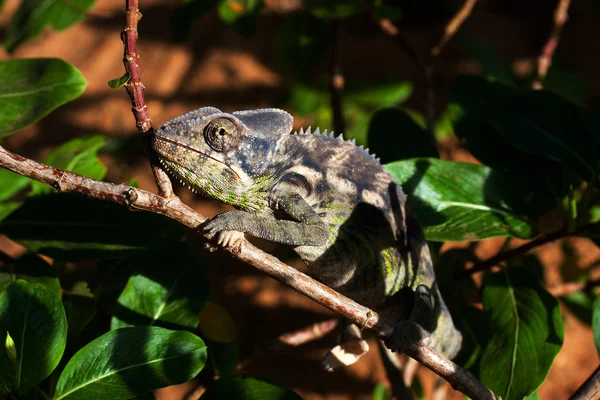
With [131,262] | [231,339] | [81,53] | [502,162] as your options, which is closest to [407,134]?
[502,162]

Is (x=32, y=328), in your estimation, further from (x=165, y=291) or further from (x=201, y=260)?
(x=201, y=260)

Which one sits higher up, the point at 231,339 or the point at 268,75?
the point at 268,75

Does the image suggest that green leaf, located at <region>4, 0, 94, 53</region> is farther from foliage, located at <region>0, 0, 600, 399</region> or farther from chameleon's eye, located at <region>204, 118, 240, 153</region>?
chameleon's eye, located at <region>204, 118, 240, 153</region>

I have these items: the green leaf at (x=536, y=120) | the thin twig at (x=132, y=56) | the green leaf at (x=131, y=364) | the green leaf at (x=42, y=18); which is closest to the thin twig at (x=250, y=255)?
the thin twig at (x=132, y=56)

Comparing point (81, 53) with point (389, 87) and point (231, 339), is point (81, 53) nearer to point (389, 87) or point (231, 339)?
point (389, 87)

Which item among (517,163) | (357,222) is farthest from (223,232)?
(517,163)

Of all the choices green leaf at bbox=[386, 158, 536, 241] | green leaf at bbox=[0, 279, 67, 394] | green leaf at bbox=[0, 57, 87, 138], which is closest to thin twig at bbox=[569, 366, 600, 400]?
green leaf at bbox=[386, 158, 536, 241]
